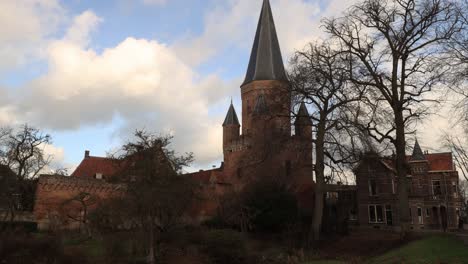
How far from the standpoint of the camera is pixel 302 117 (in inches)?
1091

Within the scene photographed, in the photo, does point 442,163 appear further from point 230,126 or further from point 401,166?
point 230,126

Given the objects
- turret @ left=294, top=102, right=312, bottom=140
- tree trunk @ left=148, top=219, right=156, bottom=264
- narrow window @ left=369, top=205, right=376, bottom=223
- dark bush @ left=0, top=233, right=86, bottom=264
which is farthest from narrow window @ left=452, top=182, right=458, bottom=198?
dark bush @ left=0, top=233, right=86, bottom=264

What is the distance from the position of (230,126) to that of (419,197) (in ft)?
77.2

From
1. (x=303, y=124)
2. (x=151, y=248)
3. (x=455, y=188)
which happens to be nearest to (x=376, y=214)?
(x=455, y=188)

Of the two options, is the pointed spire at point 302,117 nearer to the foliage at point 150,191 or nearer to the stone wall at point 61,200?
the foliage at point 150,191

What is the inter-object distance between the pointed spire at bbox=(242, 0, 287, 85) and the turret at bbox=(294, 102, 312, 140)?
70.3 feet

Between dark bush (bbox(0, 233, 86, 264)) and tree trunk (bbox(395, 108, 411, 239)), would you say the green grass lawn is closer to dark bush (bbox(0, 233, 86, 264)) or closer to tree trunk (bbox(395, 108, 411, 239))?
tree trunk (bbox(395, 108, 411, 239))

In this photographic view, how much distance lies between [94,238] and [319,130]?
50.8 feet

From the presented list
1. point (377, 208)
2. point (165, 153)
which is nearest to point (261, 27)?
point (377, 208)

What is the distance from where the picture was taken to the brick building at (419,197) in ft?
129

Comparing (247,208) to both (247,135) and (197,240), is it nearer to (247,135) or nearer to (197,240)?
(197,240)

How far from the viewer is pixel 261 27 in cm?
5194

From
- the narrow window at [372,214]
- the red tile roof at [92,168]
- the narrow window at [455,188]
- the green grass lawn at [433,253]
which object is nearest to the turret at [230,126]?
the red tile roof at [92,168]

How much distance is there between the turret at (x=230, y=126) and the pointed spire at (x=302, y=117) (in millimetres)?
24897
